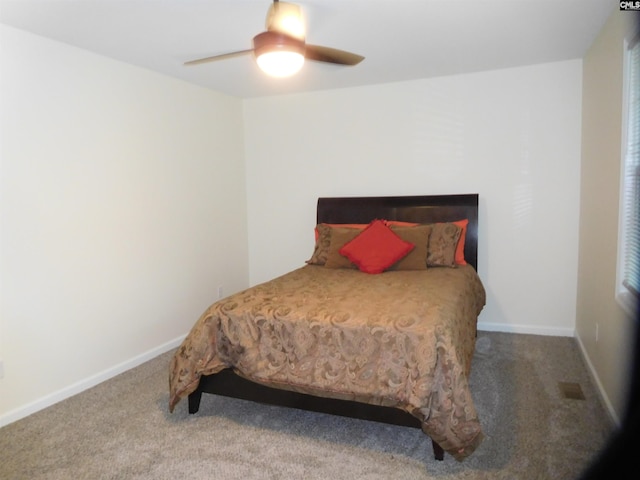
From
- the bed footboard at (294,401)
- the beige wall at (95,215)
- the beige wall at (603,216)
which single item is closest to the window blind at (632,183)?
the beige wall at (603,216)

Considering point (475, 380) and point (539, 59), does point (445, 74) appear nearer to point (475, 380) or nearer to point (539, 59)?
point (539, 59)

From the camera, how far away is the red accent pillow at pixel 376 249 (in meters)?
3.66

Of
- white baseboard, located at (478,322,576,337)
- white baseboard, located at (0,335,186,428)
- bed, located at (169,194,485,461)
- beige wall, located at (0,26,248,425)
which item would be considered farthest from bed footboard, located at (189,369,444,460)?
white baseboard, located at (478,322,576,337)

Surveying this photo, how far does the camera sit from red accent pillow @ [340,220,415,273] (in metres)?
3.66

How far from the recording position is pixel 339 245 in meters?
3.97

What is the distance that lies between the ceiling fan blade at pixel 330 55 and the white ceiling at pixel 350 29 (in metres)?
0.27

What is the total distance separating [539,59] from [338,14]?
2052 millimetres

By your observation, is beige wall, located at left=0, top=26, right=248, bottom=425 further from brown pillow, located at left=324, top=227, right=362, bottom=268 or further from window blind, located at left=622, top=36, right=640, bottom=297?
window blind, located at left=622, top=36, right=640, bottom=297

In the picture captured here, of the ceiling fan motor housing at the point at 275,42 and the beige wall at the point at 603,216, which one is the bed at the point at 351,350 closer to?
the beige wall at the point at 603,216

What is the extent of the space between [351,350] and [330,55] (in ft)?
5.44

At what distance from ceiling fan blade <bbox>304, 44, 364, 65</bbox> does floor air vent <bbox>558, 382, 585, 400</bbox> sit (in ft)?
8.12

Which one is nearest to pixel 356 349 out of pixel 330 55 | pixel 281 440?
Result: pixel 281 440

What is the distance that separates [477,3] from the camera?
253 centimetres

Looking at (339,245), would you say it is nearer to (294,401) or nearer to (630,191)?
(294,401)
